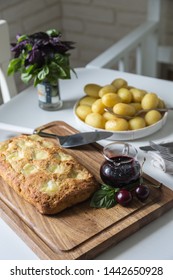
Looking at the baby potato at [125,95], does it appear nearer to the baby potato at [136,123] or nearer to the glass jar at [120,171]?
the baby potato at [136,123]

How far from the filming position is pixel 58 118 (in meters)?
1.39

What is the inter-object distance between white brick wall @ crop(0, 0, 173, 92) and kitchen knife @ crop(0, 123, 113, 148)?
116 cm

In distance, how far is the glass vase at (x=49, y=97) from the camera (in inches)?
54.6

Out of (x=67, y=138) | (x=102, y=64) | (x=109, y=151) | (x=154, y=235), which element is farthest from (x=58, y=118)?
(x=154, y=235)

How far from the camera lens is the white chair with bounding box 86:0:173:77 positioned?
1886mm

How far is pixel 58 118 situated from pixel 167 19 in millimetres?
1205

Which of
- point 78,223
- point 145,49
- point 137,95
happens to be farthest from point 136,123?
point 145,49

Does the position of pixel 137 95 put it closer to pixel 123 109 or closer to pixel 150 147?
pixel 123 109

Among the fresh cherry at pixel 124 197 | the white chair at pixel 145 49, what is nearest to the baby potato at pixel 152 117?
the fresh cherry at pixel 124 197

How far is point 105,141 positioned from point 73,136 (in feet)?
0.31

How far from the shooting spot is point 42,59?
1343mm

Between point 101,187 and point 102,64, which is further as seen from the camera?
point 102,64

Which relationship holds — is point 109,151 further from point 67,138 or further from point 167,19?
point 167,19

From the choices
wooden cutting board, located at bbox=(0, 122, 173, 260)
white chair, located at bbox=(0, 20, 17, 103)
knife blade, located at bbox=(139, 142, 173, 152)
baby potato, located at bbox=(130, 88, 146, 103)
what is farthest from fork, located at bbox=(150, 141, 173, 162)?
white chair, located at bbox=(0, 20, 17, 103)
